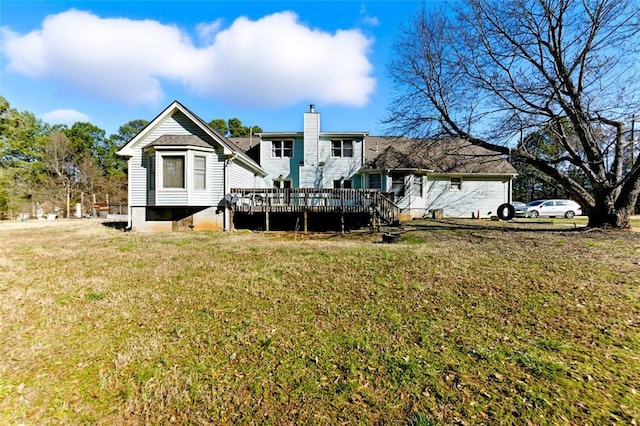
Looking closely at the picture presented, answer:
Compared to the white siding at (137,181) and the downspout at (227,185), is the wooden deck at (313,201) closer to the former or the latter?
the downspout at (227,185)

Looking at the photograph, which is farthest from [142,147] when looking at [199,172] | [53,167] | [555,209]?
[555,209]

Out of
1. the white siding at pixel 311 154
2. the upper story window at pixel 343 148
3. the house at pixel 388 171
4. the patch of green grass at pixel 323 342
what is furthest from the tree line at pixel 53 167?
the patch of green grass at pixel 323 342

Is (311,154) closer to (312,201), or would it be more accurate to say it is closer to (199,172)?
(312,201)

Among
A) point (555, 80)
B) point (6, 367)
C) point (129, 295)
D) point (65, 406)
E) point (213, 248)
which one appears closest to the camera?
point (65, 406)

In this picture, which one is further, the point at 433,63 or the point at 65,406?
the point at 433,63

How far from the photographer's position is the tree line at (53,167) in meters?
22.2

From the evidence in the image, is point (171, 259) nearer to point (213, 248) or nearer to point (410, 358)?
point (213, 248)

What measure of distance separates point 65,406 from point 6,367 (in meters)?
1.20

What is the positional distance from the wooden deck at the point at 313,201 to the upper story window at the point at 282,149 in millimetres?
6037

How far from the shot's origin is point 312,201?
14.6 m

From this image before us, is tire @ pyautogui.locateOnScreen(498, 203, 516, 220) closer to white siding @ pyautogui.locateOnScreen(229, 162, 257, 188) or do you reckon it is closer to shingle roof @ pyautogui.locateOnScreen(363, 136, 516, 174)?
shingle roof @ pyautogui.locateOnScreen(363, 136, 516, 174)

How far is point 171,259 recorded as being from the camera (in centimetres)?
755

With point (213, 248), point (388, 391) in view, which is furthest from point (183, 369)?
point (213, 248)

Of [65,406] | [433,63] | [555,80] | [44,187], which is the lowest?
[65,406]
